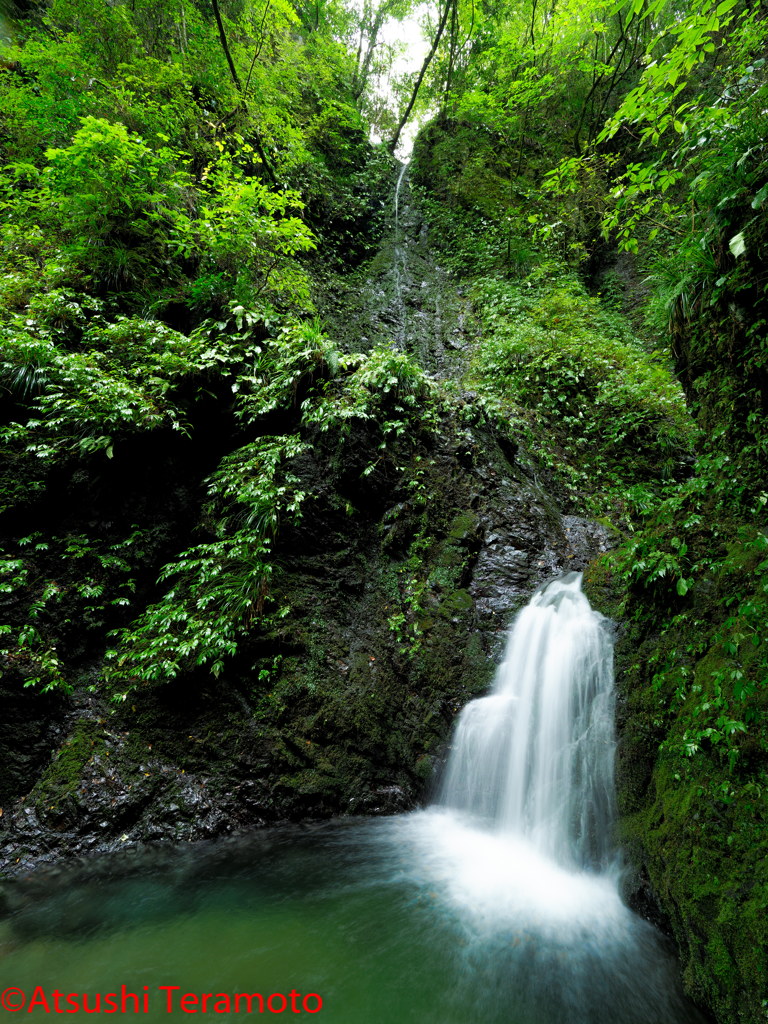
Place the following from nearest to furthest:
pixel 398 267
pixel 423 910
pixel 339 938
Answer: pixel 339 938
pixel 423 910
pixel 398 267

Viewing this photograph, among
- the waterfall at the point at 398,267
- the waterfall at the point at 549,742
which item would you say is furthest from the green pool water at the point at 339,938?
the waterfall at the point at 398,267

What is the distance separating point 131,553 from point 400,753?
376 centimetres

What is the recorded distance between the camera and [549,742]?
14.4ft

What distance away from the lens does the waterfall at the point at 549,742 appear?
3.91 metres

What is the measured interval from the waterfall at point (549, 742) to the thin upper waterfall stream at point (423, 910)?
0.6 inches

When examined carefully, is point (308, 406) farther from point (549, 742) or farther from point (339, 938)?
point (339, 938)

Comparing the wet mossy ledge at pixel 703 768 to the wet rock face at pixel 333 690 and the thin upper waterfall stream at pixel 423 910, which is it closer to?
the thin upper waterfall stream at pixel 423 910

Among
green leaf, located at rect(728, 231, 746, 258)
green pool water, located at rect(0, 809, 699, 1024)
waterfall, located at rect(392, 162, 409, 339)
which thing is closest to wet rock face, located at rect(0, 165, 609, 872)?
green pool water, located at rect(0, 809, 699, 1024)

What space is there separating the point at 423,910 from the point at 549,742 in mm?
1834

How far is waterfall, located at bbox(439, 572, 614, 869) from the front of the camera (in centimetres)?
391

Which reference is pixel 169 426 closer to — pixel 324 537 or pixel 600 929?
pixel 324 537

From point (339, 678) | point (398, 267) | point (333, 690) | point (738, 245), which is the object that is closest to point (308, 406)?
point (339, 678)

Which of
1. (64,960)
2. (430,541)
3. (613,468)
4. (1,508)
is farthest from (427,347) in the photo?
(64,960)

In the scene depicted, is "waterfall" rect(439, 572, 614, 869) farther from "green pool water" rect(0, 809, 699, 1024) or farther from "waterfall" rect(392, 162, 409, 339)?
"waterfall" rect(392, 162, 409, 339)
